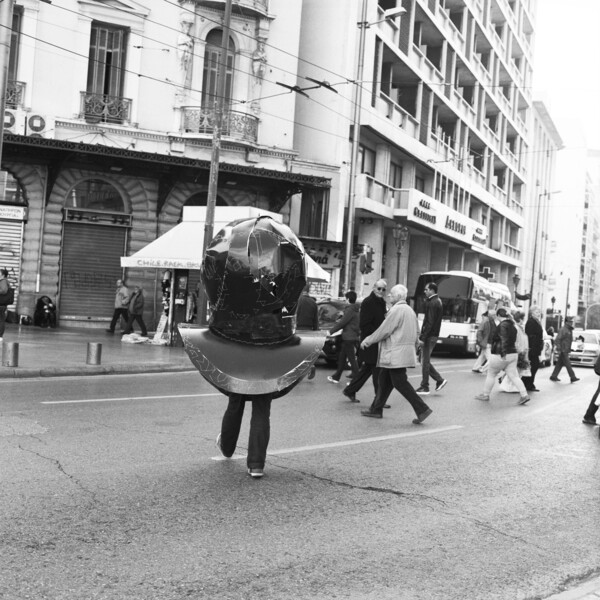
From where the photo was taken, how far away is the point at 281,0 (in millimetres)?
26734

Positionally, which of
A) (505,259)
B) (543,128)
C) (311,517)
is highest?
(543,128)

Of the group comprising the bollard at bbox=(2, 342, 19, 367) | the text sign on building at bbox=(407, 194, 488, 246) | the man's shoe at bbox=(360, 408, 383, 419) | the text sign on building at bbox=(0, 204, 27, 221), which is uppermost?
the text sign on building at bbox=(407, 194, 488, 246)

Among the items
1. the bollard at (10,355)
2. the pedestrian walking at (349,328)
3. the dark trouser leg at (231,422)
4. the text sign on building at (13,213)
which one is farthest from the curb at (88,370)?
the text sign on building at (13,213)

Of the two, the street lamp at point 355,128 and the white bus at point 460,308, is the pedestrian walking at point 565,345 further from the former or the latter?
the street lamp at point 355,128

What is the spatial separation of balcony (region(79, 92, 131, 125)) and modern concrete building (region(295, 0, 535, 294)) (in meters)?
6.22

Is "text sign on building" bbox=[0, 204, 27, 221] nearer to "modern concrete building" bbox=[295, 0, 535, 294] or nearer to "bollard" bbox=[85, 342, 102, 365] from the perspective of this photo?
"modern concrete building" bbox=[295, 0, 535, 294]

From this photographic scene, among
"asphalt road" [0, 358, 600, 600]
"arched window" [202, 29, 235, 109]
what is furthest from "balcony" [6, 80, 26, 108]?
"asphalt road" [0, 358, 600, 600]

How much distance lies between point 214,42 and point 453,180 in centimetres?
1930

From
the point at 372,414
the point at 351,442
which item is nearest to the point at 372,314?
the point at 372,414

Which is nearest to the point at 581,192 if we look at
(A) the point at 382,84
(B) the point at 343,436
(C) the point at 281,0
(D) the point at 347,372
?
(A) the point at 382,84

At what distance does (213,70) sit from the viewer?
2572 cm

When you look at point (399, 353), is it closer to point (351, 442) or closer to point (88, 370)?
point (351, 442)

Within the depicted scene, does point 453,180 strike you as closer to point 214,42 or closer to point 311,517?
point 214,42

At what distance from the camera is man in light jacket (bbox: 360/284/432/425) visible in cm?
980
